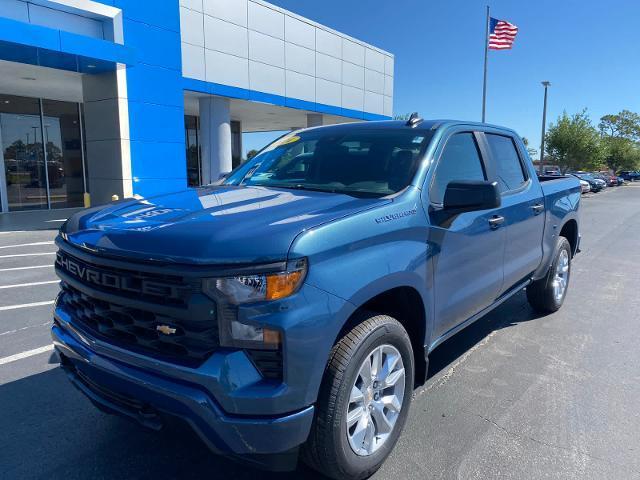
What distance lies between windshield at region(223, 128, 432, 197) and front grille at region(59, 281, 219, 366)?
51.3 inches

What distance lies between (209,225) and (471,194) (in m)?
1.54

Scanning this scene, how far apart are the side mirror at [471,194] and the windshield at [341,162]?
0.27 meters

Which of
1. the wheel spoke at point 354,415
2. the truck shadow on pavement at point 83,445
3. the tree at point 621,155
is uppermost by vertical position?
the tree at point 621,155

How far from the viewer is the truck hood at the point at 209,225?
78.4 inches

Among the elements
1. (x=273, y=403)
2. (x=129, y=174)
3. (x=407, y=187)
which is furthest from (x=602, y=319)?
(x=129, y=174)

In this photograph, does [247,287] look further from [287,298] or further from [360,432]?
[360,432]

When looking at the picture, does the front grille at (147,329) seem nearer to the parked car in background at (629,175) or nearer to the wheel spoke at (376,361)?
the wheel spoke at (376,361)

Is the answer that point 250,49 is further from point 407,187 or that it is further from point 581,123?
point 581,123

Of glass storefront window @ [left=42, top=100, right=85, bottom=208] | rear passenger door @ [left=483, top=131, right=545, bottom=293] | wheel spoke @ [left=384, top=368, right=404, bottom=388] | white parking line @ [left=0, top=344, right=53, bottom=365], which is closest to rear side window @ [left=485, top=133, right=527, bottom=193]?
rear passenger door @ [left=483, top=131, right=545, bottom=293]

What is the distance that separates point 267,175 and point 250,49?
15231 millimetres

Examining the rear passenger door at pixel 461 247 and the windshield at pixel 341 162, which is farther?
the windshield at pixel 341 162

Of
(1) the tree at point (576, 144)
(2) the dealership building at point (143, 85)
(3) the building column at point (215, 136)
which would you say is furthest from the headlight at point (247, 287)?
(1) the tree at point (576, 144)

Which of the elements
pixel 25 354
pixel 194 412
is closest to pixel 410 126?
pixel 194 412

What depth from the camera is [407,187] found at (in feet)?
9.46
